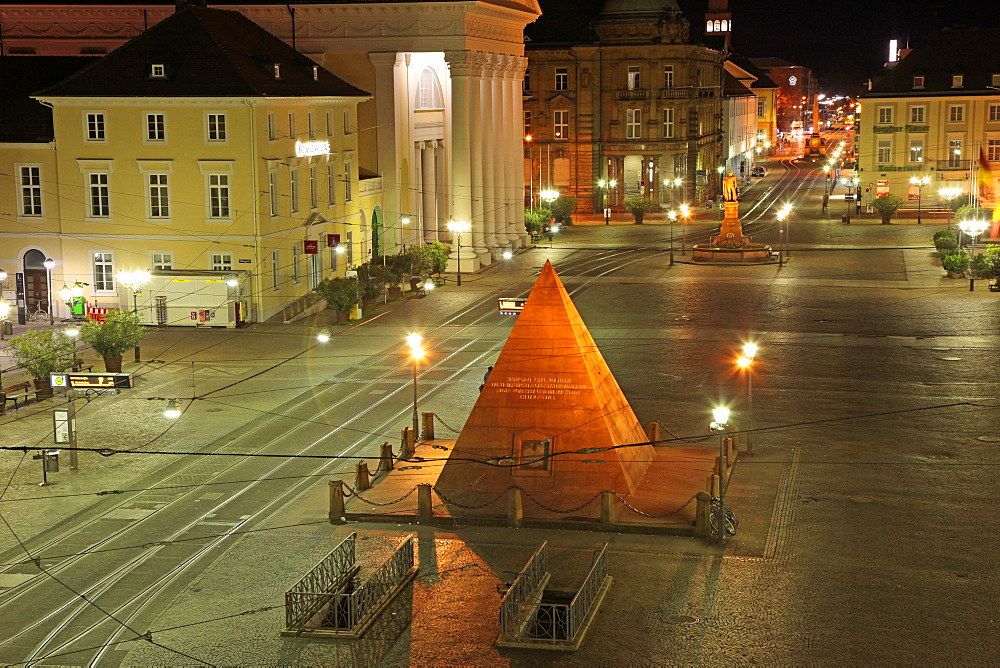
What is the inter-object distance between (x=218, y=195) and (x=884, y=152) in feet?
218

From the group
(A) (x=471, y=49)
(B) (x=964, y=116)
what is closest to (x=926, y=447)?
(A) (x=471, y=49)

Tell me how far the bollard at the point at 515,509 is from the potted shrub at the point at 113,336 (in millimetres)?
20534

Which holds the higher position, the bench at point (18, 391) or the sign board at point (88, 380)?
the sign board at point (88, 380)

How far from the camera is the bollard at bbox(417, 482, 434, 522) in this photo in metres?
30.5

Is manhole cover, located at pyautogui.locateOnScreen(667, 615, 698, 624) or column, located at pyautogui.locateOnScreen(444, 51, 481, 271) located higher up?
column, located at pyautogui.locateOnScreen(444, 51, 481, 271)

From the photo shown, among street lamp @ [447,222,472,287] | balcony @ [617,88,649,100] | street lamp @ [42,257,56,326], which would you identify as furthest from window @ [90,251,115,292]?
balcony @ [617,88,649,100]

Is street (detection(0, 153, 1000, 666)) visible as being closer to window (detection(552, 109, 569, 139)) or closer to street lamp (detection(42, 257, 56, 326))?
street lamp (detection(42, 257, 56, 326))

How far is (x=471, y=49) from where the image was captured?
7594 cm

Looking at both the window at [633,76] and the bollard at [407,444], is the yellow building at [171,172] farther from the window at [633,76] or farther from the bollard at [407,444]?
the window at [633,76]

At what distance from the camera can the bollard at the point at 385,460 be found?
34500mm

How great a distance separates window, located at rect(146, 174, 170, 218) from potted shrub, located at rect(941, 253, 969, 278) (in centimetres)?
3709

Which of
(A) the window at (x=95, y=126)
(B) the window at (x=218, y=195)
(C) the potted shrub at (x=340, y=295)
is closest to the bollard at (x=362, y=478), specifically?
(C) the potted shrub at (x=340, y=295)

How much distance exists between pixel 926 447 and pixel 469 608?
633 inches

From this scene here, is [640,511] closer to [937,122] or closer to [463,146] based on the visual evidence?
[463,146]
